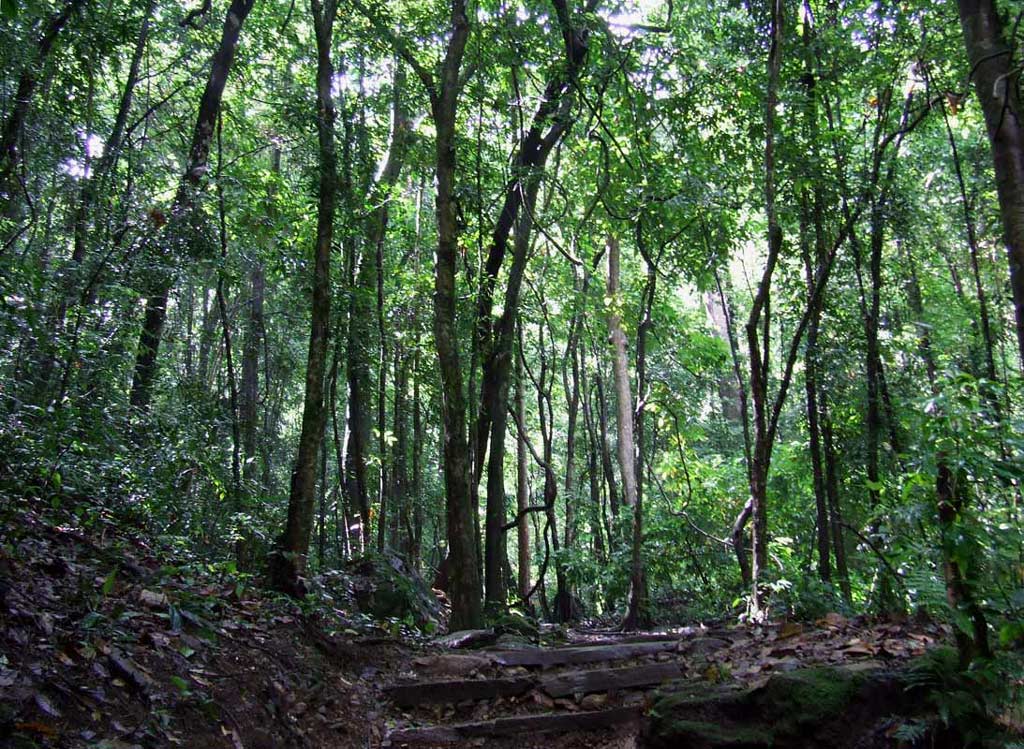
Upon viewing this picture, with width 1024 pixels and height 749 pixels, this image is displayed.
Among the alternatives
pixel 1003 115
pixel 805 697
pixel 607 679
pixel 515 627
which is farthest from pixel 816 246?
pixel 805 697

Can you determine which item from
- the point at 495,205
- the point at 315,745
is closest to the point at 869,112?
the point at 495,205

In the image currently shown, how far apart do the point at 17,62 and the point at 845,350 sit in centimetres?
996

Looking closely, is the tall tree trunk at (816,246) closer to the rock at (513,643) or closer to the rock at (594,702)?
the rock at (513,643)

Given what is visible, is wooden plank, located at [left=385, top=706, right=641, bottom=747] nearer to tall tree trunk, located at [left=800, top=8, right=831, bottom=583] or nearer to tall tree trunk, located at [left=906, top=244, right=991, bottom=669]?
tall tree trunk, located at [left=906, top=244, right=991, bottom=669]

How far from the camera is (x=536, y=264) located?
14.4 meters

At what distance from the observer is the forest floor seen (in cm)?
334

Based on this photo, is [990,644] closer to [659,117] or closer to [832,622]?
[832,622]

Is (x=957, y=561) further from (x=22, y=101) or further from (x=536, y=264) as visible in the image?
(x=536, y=264)

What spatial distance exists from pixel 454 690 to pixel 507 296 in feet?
19.2

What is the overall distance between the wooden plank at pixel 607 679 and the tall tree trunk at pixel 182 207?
457cm

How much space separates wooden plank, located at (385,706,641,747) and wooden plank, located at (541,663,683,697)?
28 cm

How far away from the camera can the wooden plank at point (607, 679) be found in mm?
5438

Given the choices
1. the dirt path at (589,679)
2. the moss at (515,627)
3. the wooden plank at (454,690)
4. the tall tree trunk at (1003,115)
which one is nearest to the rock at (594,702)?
the dirt path at (589,679)

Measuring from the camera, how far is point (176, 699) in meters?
3.61
